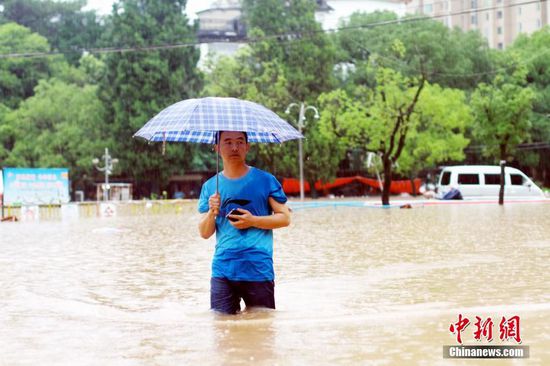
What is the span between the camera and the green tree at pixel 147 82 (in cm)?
5934

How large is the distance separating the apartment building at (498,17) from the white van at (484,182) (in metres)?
49.7

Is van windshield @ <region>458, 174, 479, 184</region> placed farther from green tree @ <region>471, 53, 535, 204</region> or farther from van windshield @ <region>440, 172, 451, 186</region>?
green tree @ <region>471, 53, 535, 204</region>

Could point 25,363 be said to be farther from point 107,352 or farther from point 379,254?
point 379,254

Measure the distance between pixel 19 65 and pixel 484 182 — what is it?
3776 cm

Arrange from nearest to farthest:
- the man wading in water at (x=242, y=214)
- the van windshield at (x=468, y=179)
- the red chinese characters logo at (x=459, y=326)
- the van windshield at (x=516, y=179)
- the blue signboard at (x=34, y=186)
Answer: the red chinese characters logo at (x=459, y=326) → the man wading in water at (x=242, y=214) → the blue signboard at (x=34, y=186) → the van windshield at (x=516, y=179) → the van windshield at (x=468, y=179)

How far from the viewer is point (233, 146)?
652cm

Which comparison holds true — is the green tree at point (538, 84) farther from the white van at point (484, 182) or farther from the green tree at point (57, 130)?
the green tree at point (57, 130)

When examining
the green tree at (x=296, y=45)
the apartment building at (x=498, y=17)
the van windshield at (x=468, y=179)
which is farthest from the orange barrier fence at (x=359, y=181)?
the apartment building at (x=498, y=17)

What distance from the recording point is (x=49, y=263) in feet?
43.7

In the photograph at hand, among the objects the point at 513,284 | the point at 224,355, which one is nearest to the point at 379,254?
the point at 513,284

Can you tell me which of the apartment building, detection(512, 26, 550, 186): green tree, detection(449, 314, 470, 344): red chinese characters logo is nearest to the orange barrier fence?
detection(512, 26, 550, 186): green tree

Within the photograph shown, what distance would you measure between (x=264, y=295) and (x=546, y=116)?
56186 millimetres

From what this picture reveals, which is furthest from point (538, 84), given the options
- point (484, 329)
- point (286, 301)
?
point (484, 329)

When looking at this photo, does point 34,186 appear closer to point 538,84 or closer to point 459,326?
point 459,326
